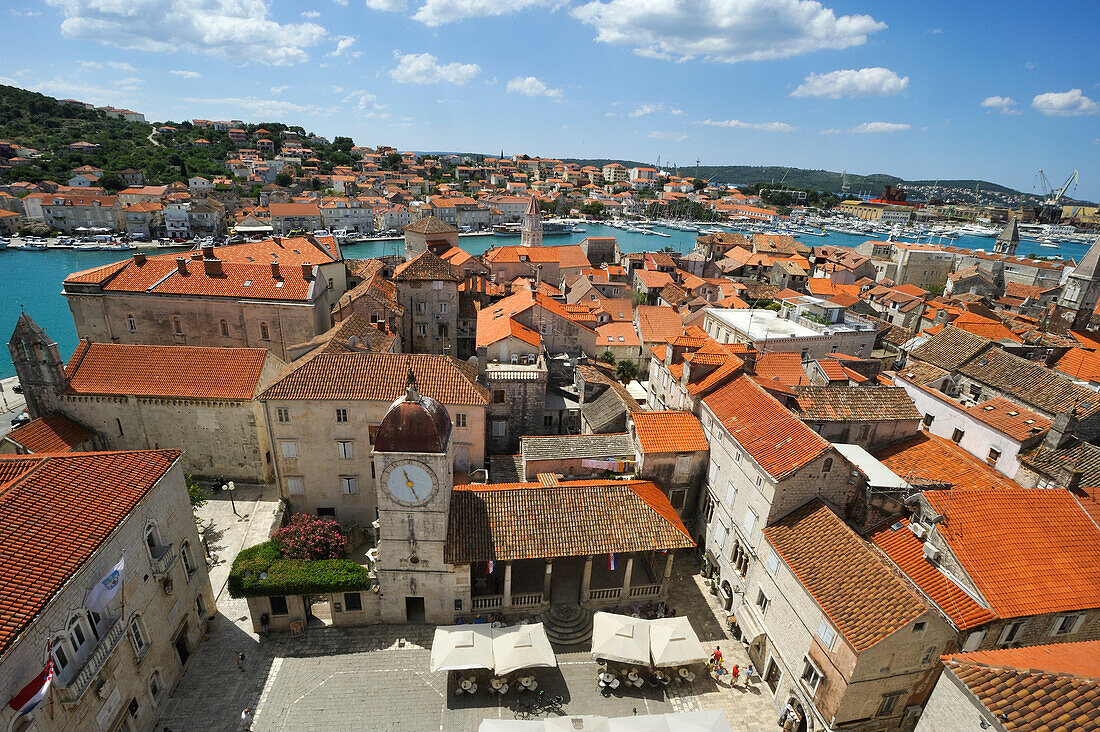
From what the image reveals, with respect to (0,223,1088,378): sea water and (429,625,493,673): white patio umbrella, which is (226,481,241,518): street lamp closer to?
(429,625,493,673): white patio umbrella

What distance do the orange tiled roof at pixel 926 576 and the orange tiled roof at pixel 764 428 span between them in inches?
205

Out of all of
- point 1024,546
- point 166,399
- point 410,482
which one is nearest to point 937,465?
point 1024,546

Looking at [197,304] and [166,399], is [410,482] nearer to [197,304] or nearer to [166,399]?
[166,399]

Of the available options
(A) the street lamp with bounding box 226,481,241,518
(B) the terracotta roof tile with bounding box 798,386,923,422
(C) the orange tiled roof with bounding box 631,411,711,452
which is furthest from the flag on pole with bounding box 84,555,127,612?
(B) the terracotta roof tile with bounding box 798,386,923,422

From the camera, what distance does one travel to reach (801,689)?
850 inches

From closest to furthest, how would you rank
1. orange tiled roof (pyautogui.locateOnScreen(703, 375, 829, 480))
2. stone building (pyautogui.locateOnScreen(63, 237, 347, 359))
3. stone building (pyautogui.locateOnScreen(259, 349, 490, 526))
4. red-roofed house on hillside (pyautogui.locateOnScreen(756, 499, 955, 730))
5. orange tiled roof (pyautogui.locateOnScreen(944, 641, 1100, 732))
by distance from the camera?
1. orange tiled roof (pyautogui.locateOnScreen(944, 641, 1100, 732))
2. red-roofed house on hillside (pyautogui.locateOnScreen(756, 499, 955, 730))
3. orange tiled roof (pyautogui.locateOnScreen(703, 375, 829, 480))
4. stone building (pyautogui.locateOnScreen(259, 349, 490, 526))
5. stone building (pyautogui.locateOnScreen(63, 237, 347, 359))

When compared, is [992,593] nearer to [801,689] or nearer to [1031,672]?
[1031,672]

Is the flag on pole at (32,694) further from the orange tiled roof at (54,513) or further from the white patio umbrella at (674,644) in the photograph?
the white patio umbrella at (674,644)

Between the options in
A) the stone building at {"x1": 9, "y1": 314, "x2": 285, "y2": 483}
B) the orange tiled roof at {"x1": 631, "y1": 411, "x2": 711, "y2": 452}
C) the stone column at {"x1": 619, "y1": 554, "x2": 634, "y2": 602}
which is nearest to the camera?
the stone column at {"x1": 619, "y1": 554, "x2": 634, "y2": 602}

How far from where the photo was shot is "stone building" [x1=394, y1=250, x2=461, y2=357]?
50.4 meters

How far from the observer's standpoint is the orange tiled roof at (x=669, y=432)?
3077 centimetres

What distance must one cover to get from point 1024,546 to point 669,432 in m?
16.4

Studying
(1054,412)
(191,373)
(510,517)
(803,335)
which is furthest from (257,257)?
(1054,412)

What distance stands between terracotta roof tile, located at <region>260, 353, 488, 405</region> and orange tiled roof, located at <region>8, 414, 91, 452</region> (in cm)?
1478
